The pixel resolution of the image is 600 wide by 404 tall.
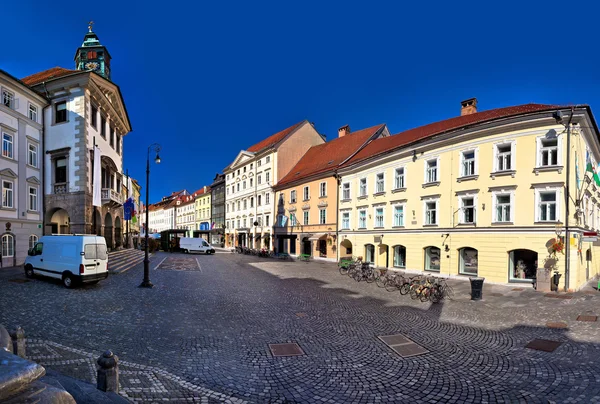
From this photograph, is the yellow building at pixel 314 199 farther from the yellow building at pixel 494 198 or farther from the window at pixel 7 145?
the window at pixel 7 145

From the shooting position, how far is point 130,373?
6086 millimetres

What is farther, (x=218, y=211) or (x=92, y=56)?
(x=218, y=211)

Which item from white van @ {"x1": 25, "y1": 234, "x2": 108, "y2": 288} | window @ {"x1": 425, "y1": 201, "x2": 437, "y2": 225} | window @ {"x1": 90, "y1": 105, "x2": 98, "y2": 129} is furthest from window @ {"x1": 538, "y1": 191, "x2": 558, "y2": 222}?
window @ {"x1": 90, "y1": 105, "x2": 98, "y2": 129}

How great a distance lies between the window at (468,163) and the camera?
20734mm

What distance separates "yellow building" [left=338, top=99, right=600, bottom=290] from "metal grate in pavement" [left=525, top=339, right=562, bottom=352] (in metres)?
10.2

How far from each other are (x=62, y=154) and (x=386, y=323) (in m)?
26.4

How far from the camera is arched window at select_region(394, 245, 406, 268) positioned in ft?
83.5

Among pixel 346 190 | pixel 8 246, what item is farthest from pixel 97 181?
pixel 346 190

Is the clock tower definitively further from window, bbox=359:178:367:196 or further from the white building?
window, bbox=359:178:367:196

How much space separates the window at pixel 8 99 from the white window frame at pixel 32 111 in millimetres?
1432

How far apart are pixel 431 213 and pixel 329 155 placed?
759 inches

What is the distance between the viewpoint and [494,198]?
19.2 metres

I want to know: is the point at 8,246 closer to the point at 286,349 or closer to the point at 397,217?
the point at 286,349

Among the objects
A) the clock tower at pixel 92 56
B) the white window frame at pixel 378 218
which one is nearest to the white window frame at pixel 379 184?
the white window frame at pixel 378 218
